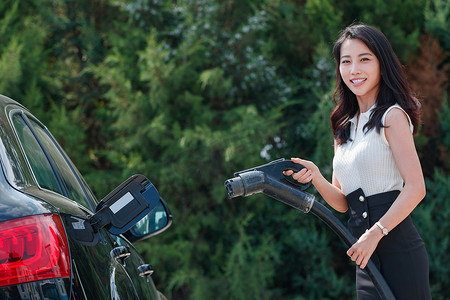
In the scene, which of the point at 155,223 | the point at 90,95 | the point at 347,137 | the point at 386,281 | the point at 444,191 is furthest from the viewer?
the point at 90,95

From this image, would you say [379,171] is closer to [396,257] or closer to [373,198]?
[373,198]

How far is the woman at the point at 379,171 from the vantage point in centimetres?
227

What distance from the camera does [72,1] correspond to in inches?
310

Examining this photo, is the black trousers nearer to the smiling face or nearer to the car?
the smiling face

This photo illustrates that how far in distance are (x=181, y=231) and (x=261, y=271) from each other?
3.11 feet

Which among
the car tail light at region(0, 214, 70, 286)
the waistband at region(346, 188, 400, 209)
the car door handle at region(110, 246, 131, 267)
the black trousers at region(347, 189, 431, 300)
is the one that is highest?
the car tail light at region(0, 214, 70, 286)

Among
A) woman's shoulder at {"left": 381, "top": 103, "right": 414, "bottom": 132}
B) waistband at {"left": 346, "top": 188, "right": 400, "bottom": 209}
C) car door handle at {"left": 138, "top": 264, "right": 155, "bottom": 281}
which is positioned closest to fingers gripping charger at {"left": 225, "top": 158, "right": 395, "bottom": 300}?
waistband at {"left": 346, "top": 188, "right": 400, "bottom": 209}

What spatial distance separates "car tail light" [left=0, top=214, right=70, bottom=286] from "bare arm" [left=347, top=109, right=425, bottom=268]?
3.42 ft

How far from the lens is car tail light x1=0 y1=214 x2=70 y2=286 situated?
5.14 ft

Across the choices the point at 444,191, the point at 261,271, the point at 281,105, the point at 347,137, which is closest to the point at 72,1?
the point at 281,105

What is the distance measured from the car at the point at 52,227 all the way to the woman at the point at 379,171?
0.68 metres

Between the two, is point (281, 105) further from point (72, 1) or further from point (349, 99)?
point (349, 99)

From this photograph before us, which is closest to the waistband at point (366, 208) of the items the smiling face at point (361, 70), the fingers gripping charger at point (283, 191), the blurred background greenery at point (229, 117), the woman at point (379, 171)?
the woman at point (379, 171)

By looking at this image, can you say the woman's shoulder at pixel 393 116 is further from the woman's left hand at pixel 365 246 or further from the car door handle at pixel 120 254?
the car door handle at pixel 120 254
